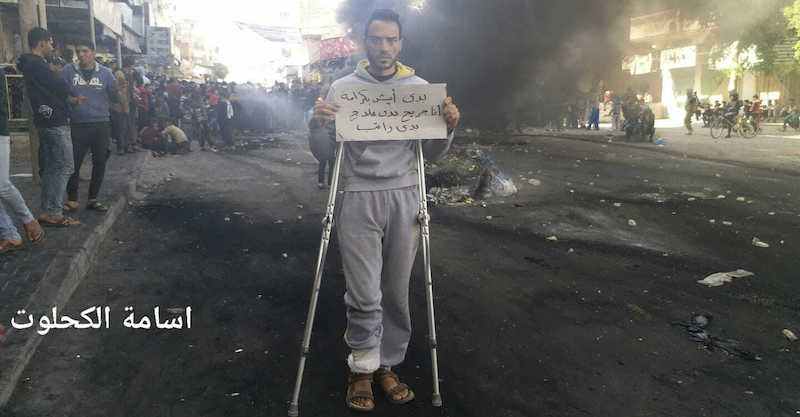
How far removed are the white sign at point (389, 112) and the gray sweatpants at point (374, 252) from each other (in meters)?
0.26

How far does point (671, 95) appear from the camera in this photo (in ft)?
117

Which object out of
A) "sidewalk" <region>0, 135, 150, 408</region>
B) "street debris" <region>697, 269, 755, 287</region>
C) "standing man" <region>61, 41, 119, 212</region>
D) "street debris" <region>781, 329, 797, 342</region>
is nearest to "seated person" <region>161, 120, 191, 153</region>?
"sidewalk" <region>0, 135, 150, 408</region>

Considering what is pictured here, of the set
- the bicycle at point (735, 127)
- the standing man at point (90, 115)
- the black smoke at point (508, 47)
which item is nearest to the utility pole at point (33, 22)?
the standing man at point (90, 115)

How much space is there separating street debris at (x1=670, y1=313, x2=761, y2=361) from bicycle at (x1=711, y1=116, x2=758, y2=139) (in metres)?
17.5

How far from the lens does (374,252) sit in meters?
2.48

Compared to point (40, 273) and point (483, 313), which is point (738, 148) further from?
point (40, 273)

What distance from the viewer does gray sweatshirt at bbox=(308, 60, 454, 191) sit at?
8.18 ft

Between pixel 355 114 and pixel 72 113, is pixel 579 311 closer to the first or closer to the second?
pixel 355 114

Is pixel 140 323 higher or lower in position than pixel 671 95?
lower

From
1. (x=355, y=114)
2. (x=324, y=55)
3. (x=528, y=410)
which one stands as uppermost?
(x=324, y=55)

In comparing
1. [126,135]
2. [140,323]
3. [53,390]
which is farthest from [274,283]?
[126,135]

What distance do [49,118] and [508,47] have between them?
10904 millimetres

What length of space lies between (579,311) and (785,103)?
32711mm

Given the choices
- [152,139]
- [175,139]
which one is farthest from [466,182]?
[175,139]
